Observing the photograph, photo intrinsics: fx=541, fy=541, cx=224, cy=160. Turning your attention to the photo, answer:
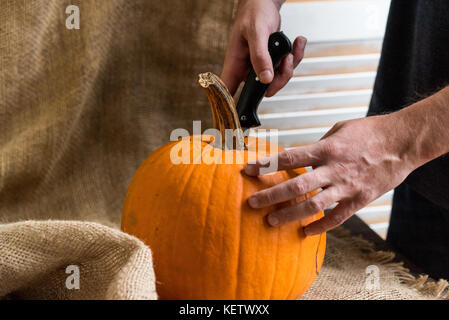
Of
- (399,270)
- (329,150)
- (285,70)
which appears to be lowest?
(399,270)

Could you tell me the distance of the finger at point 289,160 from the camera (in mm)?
664

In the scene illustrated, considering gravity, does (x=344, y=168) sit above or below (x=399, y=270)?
above

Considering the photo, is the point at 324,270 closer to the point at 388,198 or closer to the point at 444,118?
the point at 444,118

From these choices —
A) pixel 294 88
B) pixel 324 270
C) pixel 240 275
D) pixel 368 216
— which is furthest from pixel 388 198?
pixel 240 275

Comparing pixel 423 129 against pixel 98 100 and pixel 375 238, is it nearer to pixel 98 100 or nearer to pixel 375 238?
pixel 375 238

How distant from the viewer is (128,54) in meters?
1.03

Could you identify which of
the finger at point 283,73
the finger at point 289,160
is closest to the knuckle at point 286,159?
the finger at point 289,160

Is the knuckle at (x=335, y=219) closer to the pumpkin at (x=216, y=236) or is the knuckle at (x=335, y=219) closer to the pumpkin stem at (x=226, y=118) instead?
the pumpkin at (x=216, y=236)

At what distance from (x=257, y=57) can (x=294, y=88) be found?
535 mm

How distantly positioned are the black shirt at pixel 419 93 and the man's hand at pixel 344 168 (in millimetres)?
279

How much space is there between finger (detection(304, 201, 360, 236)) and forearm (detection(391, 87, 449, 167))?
4.0 inches

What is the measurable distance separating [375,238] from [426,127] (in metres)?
0.35

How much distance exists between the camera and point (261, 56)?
79cm

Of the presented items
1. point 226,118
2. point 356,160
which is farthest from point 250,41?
point 356,160
